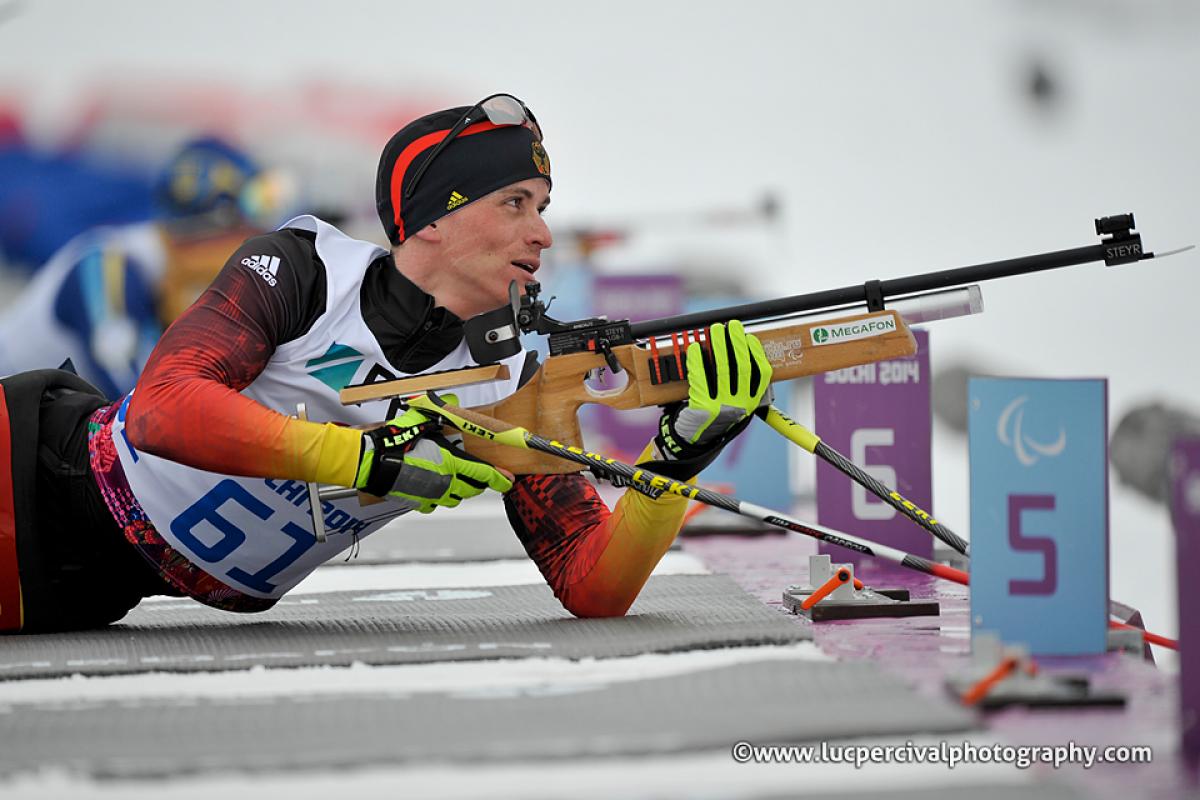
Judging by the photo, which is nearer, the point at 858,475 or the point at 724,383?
the point at 724,383

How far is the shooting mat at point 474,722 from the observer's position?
3.48ft

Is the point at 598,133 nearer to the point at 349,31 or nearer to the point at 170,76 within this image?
the point at 349,31

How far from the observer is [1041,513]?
4.50 feet

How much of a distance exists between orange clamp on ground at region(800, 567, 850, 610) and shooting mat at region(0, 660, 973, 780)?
→ 38 cm

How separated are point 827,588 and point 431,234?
0.64 meters

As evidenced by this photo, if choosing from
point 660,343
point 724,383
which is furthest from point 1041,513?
point 660,343

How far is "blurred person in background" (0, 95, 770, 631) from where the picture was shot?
161 cm

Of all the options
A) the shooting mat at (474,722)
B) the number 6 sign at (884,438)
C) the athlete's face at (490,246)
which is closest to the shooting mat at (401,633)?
the shooting mat at (474,722)

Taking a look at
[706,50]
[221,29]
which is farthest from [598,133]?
[221,29]

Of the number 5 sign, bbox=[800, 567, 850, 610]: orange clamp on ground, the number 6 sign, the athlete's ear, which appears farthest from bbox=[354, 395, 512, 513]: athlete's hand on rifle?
the number 6 sign

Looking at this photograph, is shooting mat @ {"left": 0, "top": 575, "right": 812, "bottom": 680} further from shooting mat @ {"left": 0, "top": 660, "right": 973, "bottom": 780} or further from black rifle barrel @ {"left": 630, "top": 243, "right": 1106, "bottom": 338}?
black rifle barrel @ {"left": 630, "top": 243, "right": 1106, "bottom": 338}

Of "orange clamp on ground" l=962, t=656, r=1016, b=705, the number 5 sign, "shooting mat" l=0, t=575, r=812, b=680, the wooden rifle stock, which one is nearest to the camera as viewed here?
"orange clamp on ground" l=962, t=656, r=1016, b=705

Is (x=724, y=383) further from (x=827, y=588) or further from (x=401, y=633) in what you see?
(x=401, y=633)

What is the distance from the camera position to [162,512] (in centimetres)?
170
